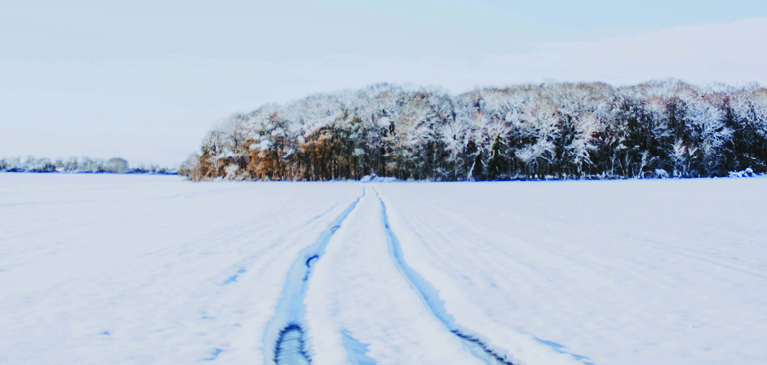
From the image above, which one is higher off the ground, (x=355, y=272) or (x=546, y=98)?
(x=546, y=98)

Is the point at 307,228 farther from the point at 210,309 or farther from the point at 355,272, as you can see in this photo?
the point at 210,309

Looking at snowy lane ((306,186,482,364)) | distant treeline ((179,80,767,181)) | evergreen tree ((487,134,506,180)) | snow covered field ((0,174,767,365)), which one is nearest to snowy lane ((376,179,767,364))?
snow covered field ((0,174,767,365))

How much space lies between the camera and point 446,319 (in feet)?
11.7

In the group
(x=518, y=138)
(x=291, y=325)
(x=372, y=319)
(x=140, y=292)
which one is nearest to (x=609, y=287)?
(x=372, y=319)

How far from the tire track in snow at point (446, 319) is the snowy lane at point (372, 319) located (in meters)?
0.06

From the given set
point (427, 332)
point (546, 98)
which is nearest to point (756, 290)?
point (427, 332)

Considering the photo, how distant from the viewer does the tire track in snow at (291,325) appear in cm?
289

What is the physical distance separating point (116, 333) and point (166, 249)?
368 centimetres

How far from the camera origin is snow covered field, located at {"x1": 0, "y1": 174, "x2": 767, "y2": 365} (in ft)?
9.53

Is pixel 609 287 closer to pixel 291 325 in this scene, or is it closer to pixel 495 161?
pixel 291 325

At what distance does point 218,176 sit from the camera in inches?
2783

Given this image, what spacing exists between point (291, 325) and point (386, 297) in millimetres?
1059

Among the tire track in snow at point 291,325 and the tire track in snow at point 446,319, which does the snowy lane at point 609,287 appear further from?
the tire track in snow at point 291,325

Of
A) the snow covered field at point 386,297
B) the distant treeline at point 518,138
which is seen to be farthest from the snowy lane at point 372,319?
the distant treeline at point 518,138
